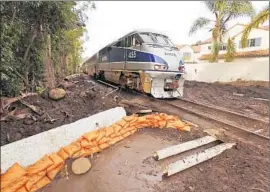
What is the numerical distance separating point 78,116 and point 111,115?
0.74m

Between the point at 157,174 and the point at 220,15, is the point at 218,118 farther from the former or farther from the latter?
the point at 220,15

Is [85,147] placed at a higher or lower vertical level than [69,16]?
lower

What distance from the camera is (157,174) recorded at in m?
4.18

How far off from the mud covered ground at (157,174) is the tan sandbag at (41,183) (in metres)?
0.07

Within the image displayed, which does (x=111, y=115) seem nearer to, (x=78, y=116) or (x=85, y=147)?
(x=78, y=116)

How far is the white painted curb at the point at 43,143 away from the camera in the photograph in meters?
3.83

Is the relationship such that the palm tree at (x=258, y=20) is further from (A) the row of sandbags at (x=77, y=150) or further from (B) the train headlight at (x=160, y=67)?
(A) the row of sandbags at (x=77, y=150)

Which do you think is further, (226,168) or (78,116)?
(78,116)

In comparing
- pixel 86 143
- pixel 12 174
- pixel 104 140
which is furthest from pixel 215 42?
pixel 12 174

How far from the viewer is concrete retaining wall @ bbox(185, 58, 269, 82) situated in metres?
15.9

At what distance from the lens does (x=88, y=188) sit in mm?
3850

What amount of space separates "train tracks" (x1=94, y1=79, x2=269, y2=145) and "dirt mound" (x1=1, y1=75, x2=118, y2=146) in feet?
4.91

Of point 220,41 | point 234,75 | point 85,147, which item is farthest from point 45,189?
point 220,41

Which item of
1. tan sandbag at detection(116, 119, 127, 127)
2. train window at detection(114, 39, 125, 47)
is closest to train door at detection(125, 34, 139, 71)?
train window at detection(114, 39, 125, 47)
